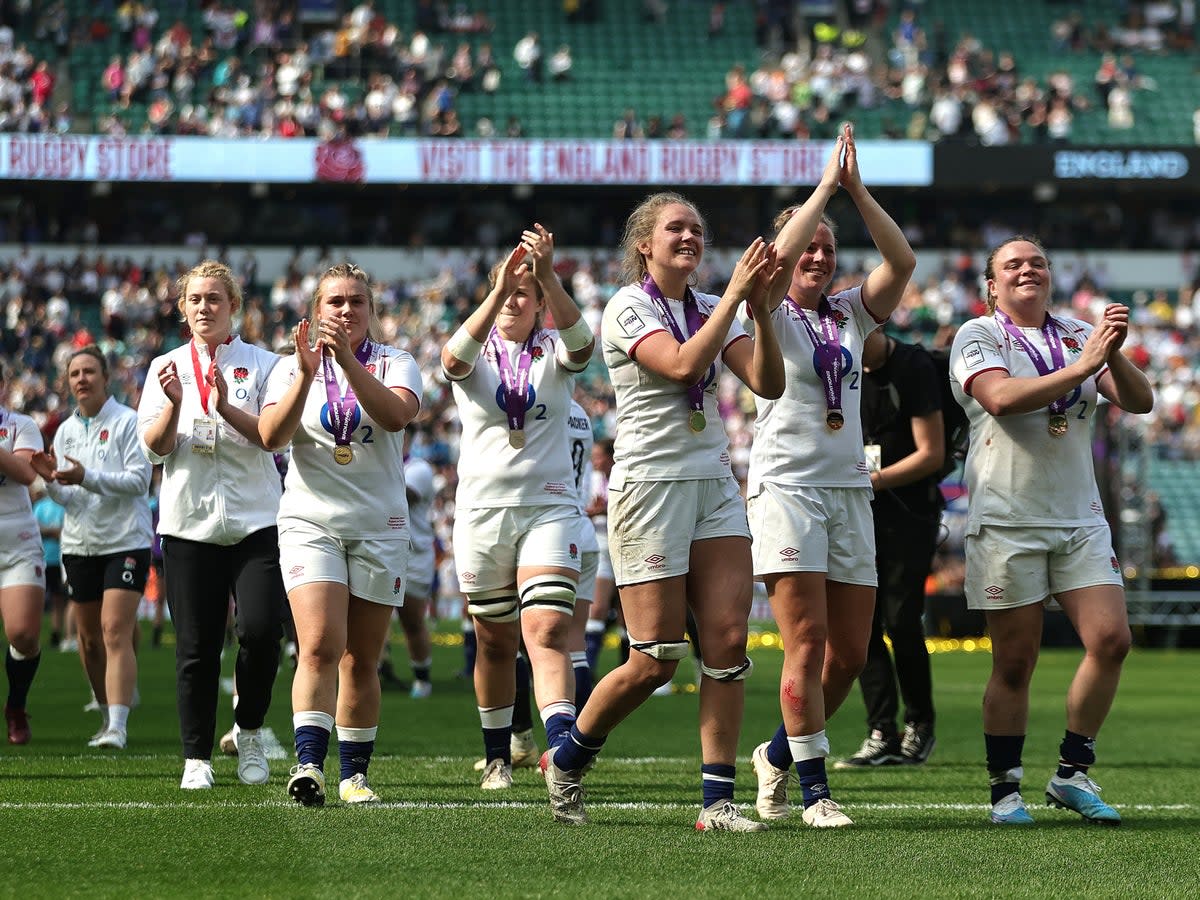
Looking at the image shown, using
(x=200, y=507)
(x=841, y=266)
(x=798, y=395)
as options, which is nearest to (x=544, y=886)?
(x=798, y=395)

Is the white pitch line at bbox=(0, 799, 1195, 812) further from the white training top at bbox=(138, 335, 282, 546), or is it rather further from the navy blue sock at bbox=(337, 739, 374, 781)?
the white training top at bbox=(138, 335, 282, 546)

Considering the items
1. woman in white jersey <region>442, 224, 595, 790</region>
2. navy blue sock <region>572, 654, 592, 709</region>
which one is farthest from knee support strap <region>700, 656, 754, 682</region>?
navy blue sock <region>572, 654, 592, 709</region>

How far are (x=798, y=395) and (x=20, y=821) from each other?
3432 millimetres

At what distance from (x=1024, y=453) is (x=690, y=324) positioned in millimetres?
1500

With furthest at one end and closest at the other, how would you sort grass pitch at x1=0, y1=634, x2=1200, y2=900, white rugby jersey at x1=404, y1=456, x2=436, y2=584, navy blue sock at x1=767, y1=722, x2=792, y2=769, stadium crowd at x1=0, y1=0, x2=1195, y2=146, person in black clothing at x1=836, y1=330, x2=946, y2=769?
stadium crowd at x1=0, y1=0, x2=1195, y2=146 < white rugby jersey at x1=404, y1=456, x2=436, y2=584 < person in black clothing at x1=836, y1=330, x2=946, y2=769 < navy blue sock at x1=767, y1=722, x2=792, y2=769 < grass pitch at x1=0, y1=634, x2=1200, y2=900

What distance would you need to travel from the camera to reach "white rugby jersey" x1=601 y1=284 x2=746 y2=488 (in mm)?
6469

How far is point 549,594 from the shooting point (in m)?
7.25

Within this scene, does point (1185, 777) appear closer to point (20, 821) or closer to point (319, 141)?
point (20, 821)

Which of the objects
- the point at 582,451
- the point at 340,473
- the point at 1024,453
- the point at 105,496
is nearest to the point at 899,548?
the point at 582,451

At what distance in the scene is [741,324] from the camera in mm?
6867

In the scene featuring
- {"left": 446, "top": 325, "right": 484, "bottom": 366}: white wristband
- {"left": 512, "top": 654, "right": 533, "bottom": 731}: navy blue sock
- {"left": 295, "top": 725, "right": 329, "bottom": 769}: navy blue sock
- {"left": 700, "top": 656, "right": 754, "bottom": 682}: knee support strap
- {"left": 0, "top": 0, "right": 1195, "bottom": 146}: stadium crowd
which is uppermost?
{"left": 0, "top": 0, "right": 1195, "bottom": 146}: stadium crowd

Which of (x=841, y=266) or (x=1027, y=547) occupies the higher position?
(x=841, y=266)

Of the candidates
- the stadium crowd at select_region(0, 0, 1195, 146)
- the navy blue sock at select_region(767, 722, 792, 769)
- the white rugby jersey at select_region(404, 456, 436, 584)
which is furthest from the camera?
the stadium crowd at select_region(0, 0, 1195, 146)

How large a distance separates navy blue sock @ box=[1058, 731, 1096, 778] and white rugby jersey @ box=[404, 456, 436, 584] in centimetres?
728
